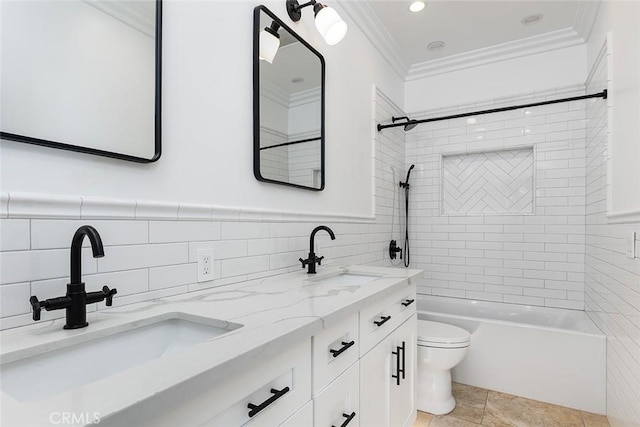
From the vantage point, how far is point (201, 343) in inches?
28.5

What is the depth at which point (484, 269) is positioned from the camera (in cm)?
324

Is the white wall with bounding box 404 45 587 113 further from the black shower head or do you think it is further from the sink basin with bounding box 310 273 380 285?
the sink basin with bounding box 310 273 380 285

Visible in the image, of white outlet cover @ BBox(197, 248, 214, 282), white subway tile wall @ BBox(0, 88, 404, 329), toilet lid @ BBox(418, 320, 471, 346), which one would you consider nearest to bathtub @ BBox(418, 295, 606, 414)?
toilet lid @ BBox(418, 320, 471, 346)

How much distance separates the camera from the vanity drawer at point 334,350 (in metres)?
0.99

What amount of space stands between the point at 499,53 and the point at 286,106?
2.40 metres

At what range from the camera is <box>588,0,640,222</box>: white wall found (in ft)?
5.37

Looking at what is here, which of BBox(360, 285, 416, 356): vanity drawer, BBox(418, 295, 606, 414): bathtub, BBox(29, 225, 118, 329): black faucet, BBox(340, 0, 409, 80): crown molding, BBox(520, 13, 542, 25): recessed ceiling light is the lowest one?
BBox(418, 295, 606, 414): bathtub

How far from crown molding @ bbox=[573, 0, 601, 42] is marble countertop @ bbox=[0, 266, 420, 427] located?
255cm

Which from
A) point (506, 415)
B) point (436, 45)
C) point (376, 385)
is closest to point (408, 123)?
point (436, 45)

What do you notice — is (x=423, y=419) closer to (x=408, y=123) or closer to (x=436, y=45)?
(x=408, y=123)

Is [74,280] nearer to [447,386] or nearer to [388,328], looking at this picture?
[388,328]

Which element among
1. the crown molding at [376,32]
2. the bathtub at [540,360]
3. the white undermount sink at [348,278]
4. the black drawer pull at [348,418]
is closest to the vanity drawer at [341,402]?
the black drawer pull at [348,418]

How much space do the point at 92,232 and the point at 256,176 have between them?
0.82 metres

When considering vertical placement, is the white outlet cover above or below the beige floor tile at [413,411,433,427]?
above
